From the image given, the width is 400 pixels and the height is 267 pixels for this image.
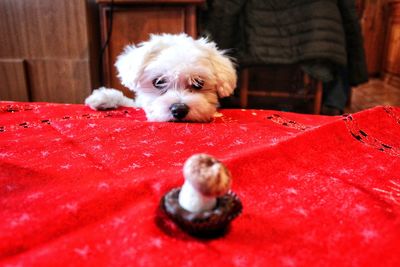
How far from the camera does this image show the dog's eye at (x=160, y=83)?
3.79 feet

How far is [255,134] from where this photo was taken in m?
0.94

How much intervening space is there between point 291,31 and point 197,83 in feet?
3.38

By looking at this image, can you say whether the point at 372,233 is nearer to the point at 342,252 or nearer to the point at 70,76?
the point at 342,252

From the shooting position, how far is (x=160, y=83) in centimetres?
117

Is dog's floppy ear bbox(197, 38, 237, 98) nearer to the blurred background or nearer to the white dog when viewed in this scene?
the white dog

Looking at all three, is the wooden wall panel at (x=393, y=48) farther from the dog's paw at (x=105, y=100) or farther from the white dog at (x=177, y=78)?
the dog's paw at (x=105, y=100)

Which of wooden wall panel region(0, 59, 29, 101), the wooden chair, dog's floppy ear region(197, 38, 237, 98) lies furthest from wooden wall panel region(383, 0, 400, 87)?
wooden wall panel region(0, 59, 29, 101)

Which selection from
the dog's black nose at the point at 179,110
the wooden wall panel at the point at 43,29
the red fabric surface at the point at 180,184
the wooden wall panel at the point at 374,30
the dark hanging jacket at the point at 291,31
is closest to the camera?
the red fabric surface at the point at 180,184

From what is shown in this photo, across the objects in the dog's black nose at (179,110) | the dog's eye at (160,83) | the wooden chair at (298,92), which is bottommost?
the wooden chair at (298,92)

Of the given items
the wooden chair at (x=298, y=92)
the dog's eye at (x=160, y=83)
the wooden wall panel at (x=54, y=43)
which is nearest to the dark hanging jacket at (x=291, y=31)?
the wooden chair at (x=298, y=92)

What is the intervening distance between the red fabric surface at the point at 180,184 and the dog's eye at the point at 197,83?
0.20 meters

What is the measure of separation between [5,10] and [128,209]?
1.59 meters

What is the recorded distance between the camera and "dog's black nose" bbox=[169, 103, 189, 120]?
1.07 m

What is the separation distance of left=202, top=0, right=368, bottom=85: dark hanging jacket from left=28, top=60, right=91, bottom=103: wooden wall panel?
712mm
